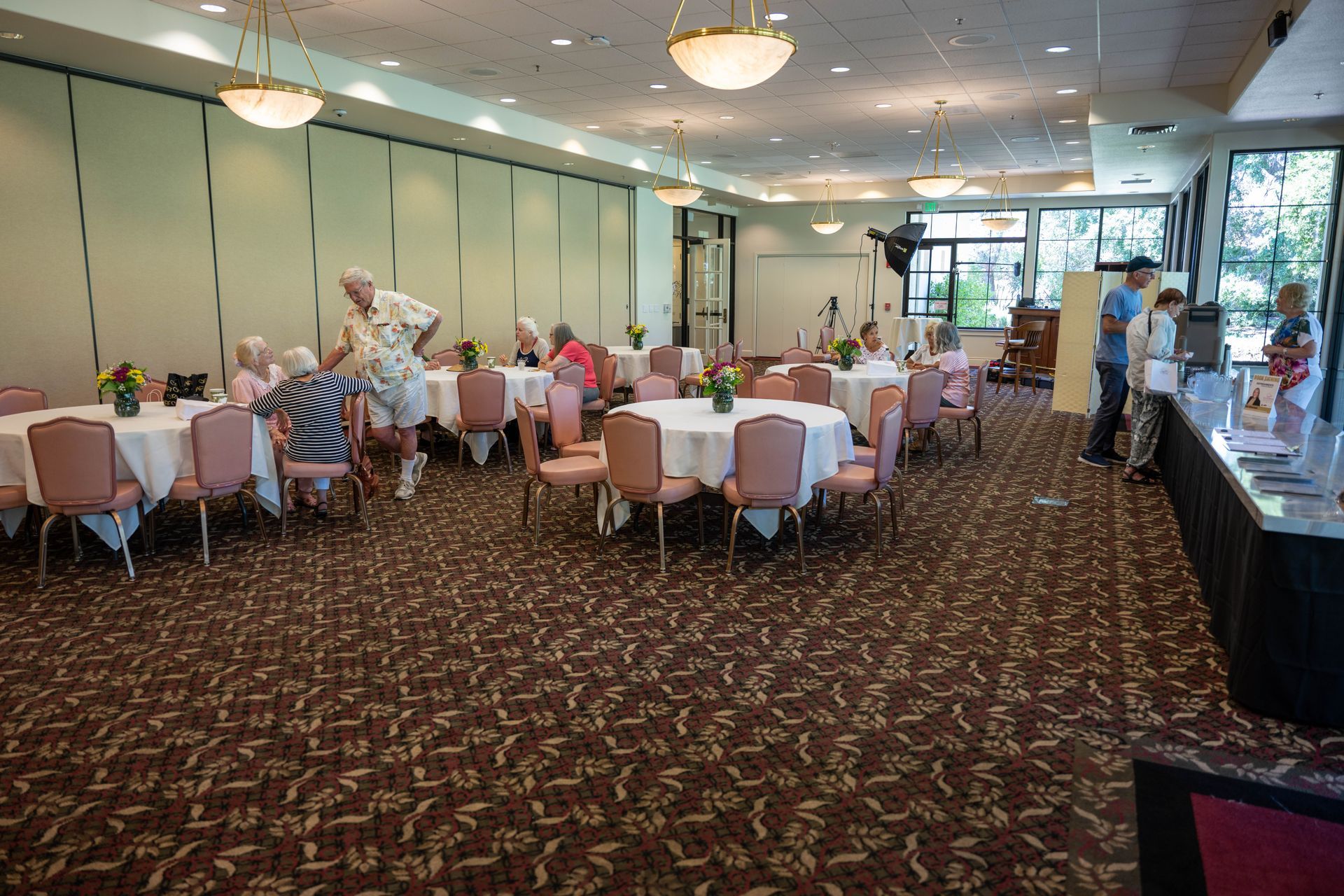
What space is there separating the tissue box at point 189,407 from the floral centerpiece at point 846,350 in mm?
5928

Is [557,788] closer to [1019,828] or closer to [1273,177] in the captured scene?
[1019,828]

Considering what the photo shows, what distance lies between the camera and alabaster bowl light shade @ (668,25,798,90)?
4738 mm

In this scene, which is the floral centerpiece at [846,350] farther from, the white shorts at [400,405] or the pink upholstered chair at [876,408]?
the white shorts at [400,405]

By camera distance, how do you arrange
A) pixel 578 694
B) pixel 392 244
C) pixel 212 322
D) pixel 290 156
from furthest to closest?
1. pixel 392 244
2. pixel 290 156
3. pixel 212 322
4. pixel 578 694

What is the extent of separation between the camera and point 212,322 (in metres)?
9.03

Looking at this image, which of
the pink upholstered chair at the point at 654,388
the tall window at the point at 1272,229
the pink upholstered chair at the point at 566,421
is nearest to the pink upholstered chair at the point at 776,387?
the pink upholstered chair at the point at 654,388

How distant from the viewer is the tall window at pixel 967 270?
19.1 m

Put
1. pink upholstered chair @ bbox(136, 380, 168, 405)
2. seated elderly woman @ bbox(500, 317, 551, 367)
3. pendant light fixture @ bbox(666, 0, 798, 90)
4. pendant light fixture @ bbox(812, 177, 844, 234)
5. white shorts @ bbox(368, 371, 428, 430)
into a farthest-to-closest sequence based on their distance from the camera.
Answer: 1. pendant light fixture @ bbox(812, 177, 844, 234)
2. seated elderly woman @ bbox(500, 317, 551, 367)
3. white shorts @ bbox(368, 371, 428, 430)
4. pink upholstered chair @ bbox(136, 380, 168, 405)
5. pendant light fixture @ bbox(666, 0, 798, 90)

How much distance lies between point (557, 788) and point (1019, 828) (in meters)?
1.60

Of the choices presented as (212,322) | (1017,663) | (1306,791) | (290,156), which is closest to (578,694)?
(1017,663)

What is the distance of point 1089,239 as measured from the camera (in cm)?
1836

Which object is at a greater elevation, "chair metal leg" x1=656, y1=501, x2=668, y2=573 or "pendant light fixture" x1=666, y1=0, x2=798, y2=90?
"pendant light fixture" x1=666, y1=0, x2=798, y2=90

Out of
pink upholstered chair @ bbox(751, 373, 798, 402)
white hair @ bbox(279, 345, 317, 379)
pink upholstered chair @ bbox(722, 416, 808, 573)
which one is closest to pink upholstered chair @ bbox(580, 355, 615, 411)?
pink upholstered chair @ bbox(751, 373, 798, 402)

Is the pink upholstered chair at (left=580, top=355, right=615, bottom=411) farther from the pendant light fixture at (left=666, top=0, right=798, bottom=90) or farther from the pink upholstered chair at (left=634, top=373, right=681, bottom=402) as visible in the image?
the pendant light fixture at (left=666, top=0, right=798, bottom=90)
